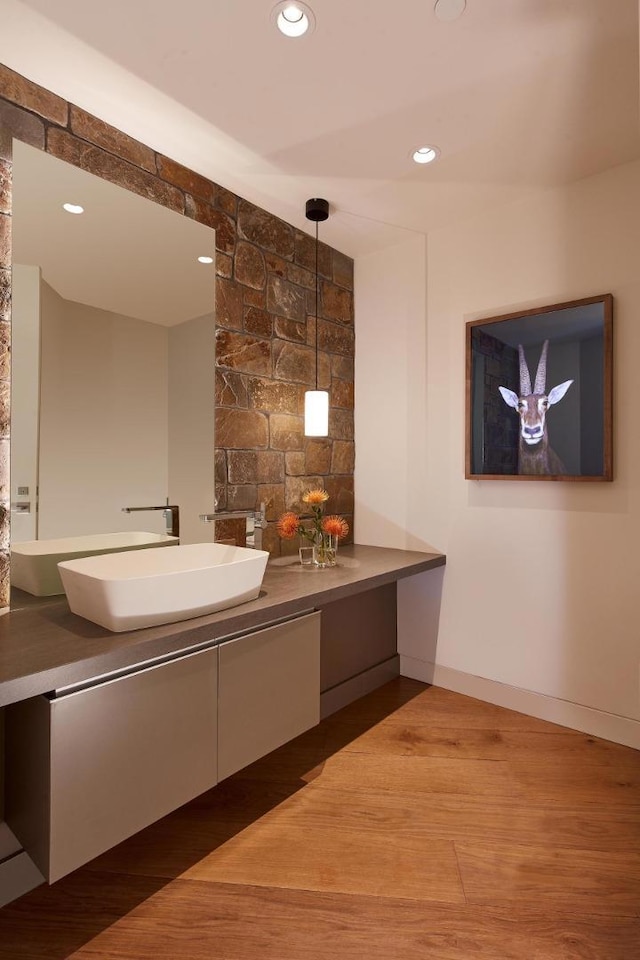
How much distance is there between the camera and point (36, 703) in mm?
1335

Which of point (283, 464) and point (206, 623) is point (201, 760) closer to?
point (206, 623)

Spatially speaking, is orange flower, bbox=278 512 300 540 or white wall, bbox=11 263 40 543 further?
orange flower, bbox=278 512 300 540

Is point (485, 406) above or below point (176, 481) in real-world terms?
above

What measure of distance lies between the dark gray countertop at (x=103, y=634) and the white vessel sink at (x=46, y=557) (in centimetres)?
7

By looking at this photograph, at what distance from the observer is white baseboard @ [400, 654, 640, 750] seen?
235cm

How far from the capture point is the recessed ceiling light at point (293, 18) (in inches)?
60.0

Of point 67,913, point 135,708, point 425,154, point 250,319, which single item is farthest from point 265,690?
point 425,154

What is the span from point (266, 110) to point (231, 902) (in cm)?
264

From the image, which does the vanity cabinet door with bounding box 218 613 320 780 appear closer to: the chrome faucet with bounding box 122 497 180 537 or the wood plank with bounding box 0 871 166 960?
the wood plank with bounding box 0 871 166 960

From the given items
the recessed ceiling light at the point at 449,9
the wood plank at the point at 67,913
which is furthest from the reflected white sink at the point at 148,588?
the recessed ceiling light at the point at 449,9

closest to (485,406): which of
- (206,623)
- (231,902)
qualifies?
(206,623)

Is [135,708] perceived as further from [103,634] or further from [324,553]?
[324,553]

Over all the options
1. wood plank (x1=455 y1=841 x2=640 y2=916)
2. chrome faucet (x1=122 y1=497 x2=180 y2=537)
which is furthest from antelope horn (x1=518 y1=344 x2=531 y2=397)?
wood plank (x1=455 y1=841 x2=640 y2=916)

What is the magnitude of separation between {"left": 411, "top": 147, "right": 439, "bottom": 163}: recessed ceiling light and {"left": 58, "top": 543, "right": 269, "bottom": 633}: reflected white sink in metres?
1.78
